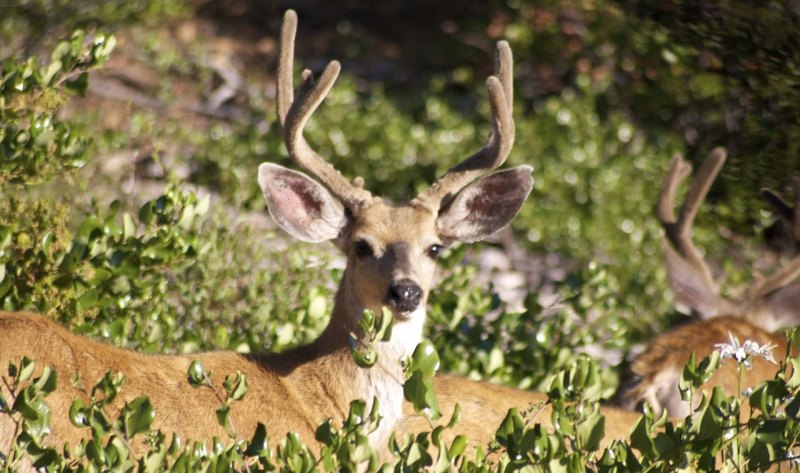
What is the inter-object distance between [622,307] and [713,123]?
274cm

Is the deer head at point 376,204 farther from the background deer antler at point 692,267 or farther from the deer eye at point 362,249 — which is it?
the background deer antler at point 692,267

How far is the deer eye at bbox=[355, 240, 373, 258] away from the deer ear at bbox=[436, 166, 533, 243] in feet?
1.43

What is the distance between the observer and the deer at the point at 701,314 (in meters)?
6.76

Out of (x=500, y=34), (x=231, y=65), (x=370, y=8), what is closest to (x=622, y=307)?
(x=500, y=34)

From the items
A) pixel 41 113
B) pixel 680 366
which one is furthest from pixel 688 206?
pixel 41 113

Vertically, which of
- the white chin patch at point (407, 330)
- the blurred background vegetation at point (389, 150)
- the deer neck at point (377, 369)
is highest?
the white chin patch at point (407, 330)

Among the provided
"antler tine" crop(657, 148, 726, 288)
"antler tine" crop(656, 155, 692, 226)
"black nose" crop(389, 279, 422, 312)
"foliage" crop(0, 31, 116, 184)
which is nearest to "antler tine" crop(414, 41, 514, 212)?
"black nose" crop(389, 279, 422, 312)

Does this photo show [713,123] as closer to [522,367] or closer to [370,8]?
[522,367]

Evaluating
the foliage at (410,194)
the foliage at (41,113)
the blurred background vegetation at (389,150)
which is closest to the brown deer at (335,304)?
the foliage at (410,194)

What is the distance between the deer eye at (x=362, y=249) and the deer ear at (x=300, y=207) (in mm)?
257

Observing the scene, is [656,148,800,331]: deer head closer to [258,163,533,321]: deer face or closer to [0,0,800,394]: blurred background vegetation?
[0,0,800,394]: blurred background vegetation

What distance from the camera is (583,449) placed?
4016mm

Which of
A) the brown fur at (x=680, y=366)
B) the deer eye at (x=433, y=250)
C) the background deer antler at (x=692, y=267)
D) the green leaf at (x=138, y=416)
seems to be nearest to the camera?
the green leaf at (x=138, y=416)

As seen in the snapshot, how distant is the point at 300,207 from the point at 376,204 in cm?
37
